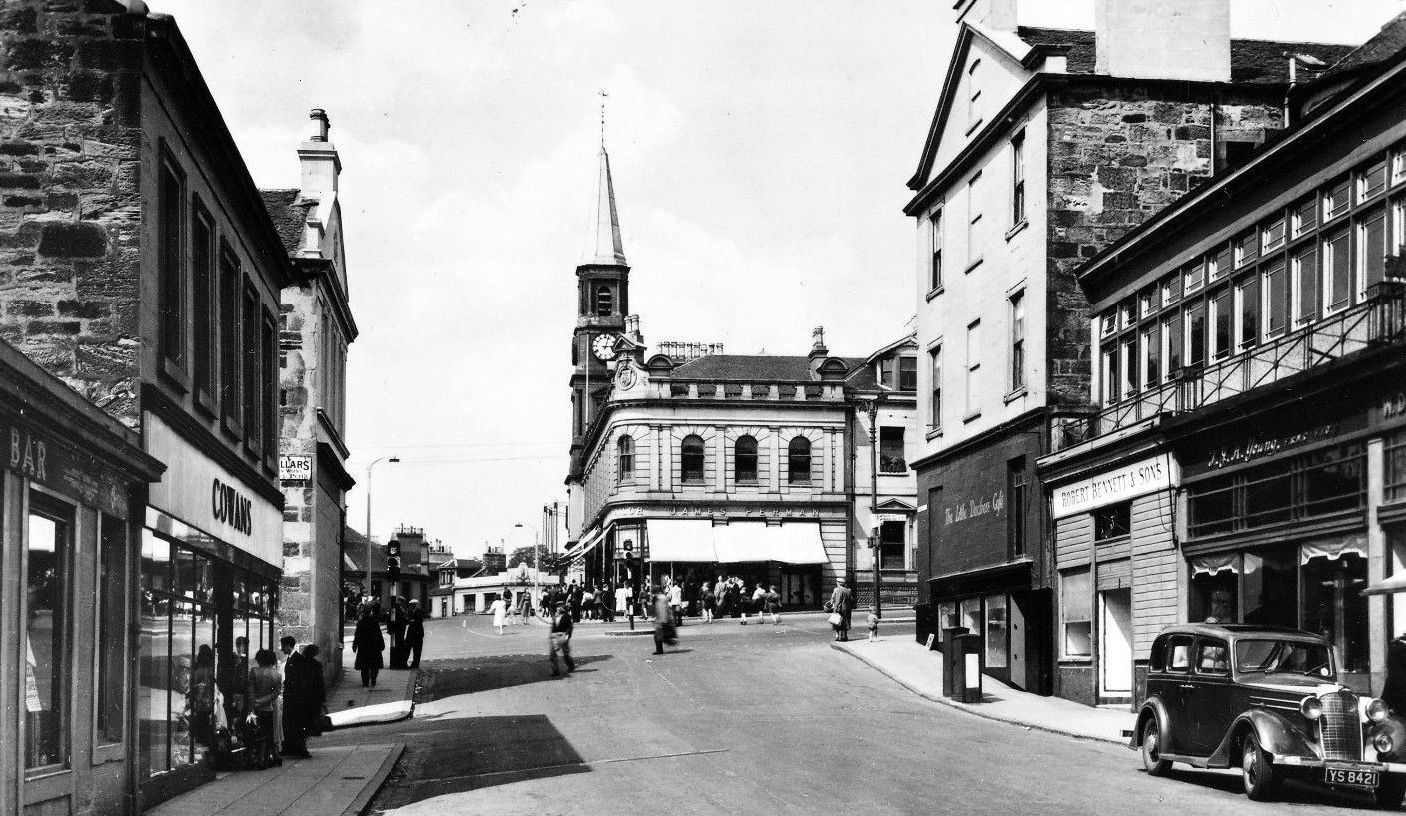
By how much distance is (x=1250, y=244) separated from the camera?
25188mm

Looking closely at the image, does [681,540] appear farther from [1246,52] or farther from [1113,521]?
[1113,521]

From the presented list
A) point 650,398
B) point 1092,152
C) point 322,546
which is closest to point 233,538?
point 322,546

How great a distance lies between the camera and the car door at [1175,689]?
17.4m

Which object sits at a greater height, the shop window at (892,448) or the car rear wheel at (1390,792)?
the shop window at (892,448)

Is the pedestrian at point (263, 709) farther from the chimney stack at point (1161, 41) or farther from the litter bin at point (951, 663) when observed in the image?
the chimney stack at point (1161, 41)

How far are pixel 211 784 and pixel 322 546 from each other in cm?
1720

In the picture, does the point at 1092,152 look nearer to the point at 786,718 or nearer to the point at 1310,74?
the point at 1310,74

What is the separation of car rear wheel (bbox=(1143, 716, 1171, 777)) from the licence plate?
2702 mm

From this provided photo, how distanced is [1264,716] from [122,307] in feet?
38.2

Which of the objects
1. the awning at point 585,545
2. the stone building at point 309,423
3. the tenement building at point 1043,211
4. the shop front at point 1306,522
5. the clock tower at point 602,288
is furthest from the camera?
the clock tower at point 602,288

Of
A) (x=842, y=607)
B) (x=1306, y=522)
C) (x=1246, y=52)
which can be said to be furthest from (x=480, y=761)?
(x=1246, y=52)

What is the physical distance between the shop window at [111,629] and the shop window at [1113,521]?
17384 millimetres

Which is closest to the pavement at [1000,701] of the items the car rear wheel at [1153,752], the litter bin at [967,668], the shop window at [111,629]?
the litter bin at [967,668]

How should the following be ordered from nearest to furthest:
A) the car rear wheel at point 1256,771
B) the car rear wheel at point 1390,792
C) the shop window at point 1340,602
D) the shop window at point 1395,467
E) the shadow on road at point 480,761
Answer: the car rear wheel at point 1390,792
the car rear wheel at point 1256,771
the shadow on road at point 480,761
the shop window at point 1395,467
the shop window at point 1340,602
